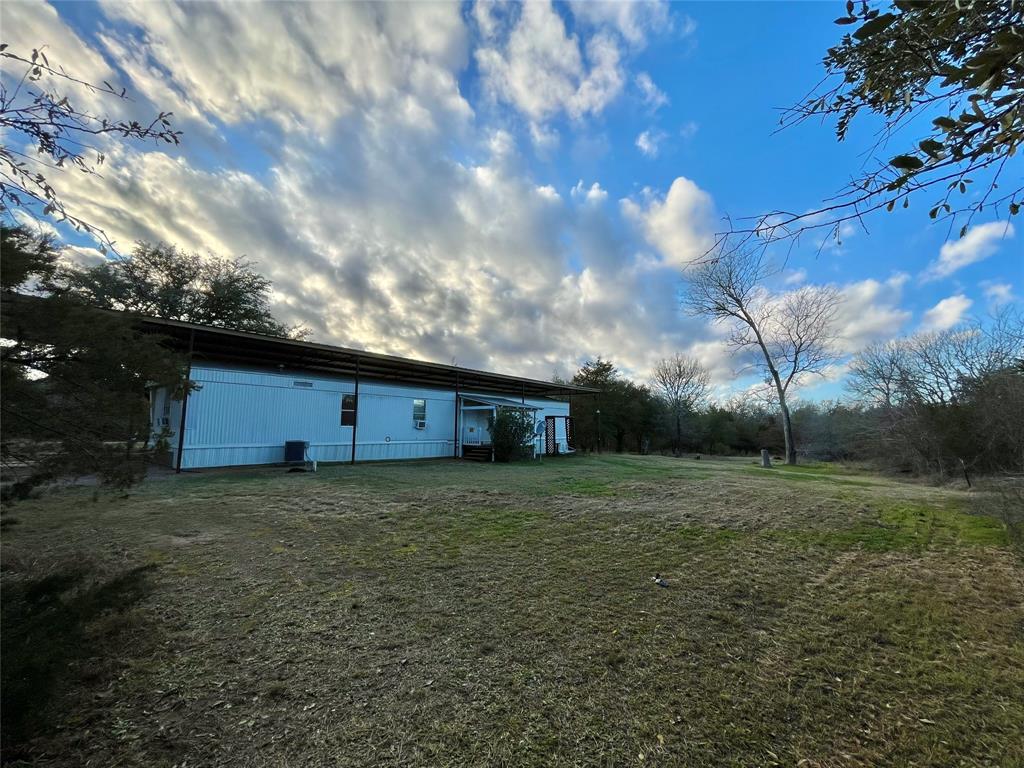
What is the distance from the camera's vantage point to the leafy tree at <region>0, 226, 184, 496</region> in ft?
7.93

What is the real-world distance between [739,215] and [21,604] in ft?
15.8

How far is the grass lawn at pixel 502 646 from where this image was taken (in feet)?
6.05

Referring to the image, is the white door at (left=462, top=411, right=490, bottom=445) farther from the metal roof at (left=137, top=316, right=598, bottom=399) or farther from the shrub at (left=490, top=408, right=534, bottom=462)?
the shrub at (left=490, top=408, right=534, bottom=462)

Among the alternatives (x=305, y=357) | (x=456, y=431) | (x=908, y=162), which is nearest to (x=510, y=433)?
(x=456, y=431)

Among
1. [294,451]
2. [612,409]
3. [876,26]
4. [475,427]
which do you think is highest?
[612,409]

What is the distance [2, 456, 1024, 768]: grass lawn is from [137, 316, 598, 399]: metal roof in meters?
6.81

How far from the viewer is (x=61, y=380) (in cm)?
269

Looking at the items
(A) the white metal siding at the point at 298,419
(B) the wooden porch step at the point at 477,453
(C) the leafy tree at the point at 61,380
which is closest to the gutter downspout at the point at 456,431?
(A) the white metal siding at the point at 298,419

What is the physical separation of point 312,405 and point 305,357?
69.6 inches

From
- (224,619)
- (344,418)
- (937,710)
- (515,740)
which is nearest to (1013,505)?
(937,710)

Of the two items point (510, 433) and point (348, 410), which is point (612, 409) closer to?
point (510, 433)

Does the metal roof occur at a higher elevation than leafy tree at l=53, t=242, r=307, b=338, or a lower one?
lower

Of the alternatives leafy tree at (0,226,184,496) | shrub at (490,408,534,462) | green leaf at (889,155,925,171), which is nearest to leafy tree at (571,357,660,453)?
shrub at (490,408,534,462)

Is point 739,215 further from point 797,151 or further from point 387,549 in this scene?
point 387,549
